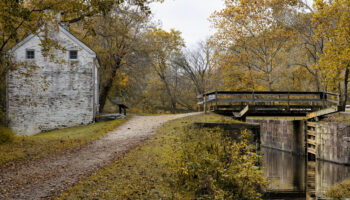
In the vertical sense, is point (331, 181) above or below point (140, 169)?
below

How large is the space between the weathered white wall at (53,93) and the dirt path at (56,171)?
32.1ft

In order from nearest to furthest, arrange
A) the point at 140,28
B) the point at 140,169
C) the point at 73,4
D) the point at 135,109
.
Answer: the point at 140,169 → the point at 73,4 → the point at 140,28 → the point at 135,109

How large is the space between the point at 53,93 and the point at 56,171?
14671 millimetres

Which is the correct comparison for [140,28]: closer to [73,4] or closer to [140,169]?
[73,4]

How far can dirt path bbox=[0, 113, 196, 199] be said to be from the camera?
7.15 meters

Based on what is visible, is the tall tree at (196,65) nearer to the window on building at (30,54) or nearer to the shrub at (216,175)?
the window on building at (30,54)

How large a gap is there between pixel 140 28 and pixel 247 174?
23.2 m

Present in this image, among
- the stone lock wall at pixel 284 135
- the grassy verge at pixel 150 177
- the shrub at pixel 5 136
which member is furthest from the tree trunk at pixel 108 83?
the grassy verge at pixel 150 177

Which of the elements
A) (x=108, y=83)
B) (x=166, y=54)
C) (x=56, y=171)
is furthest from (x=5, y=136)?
(x=166, y=54)

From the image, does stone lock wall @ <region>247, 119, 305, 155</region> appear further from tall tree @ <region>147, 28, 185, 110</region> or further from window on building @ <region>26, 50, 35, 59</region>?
window on building @ <region>26, 50, 35, 59</region>

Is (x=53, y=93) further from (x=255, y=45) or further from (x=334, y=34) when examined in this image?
(x=334, y=34)

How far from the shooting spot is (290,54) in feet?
88.2

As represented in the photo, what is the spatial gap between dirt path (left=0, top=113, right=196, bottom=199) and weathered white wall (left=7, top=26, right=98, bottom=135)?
385 inches

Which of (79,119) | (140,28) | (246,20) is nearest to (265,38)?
(246,20)
